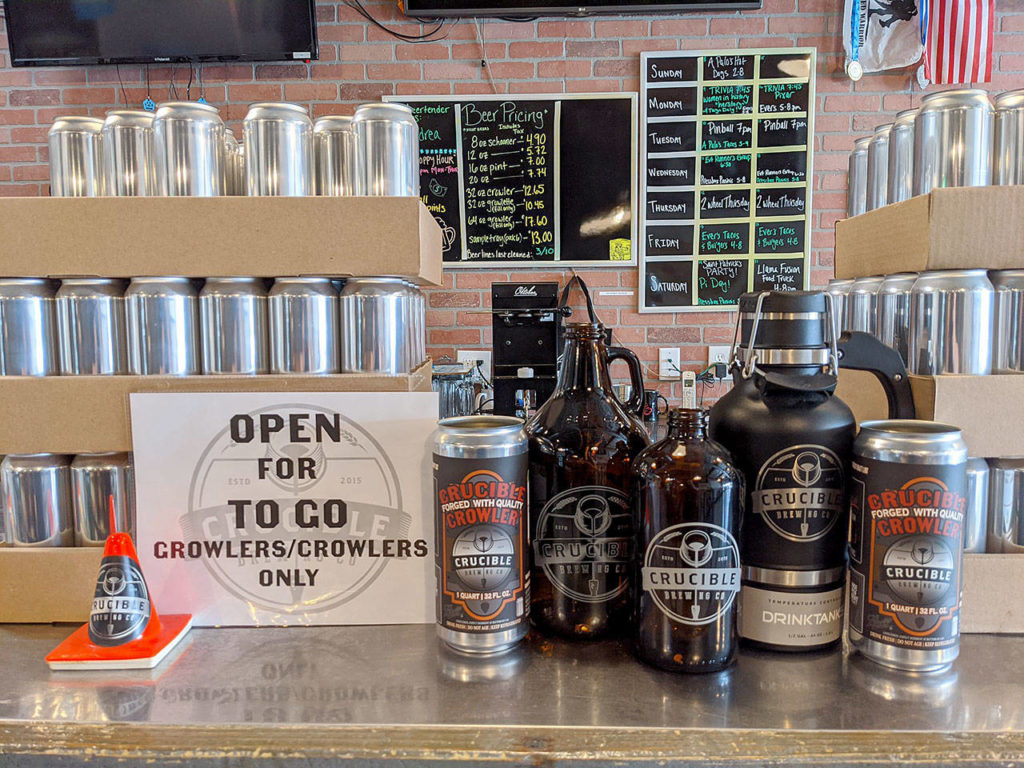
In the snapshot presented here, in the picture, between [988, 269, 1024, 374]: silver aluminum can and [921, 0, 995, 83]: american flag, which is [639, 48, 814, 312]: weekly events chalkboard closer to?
[921, 0, 995, 83]: american flag

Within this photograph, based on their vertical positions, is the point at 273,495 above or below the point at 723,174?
below

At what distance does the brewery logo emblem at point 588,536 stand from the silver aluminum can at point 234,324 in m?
0.40

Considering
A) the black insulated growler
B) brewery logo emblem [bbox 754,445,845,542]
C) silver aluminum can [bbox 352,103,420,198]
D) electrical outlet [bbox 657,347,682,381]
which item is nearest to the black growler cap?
the black insulated growler

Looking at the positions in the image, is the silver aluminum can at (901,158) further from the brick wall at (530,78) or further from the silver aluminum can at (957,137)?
the brick wall at (530,78)

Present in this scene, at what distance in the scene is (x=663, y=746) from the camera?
60cm

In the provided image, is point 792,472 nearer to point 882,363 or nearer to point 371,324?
point 882,363

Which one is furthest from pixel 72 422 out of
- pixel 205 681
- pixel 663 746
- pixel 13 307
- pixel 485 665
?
pixel 663 746

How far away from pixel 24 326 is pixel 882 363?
99 centimetres

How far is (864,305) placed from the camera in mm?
938

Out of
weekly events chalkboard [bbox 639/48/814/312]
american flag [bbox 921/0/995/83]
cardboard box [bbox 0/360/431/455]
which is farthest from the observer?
weekly events chalkboard [bbox 639/48/814/312]

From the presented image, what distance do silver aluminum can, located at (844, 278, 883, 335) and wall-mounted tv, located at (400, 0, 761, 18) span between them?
7.58ft

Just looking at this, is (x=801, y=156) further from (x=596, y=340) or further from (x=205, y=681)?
(x=205, y=681)

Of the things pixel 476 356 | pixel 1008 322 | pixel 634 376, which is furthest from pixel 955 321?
pixel 476 356

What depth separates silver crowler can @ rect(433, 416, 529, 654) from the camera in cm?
71
